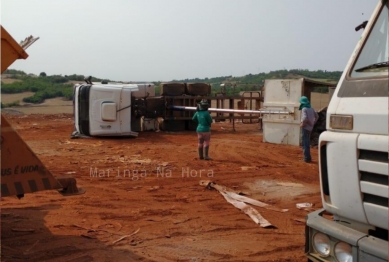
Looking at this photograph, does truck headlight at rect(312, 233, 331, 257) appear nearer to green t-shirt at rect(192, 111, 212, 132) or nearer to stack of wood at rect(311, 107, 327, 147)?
green t-shirt at rect(192, 111, 212, 132)

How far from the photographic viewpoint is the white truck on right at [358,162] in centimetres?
304

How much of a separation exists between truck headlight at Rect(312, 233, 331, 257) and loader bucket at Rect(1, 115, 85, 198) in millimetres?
2427

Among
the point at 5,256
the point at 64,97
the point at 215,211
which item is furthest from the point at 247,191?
the point at 64,97

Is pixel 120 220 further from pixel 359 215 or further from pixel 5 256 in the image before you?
pixel 359 215

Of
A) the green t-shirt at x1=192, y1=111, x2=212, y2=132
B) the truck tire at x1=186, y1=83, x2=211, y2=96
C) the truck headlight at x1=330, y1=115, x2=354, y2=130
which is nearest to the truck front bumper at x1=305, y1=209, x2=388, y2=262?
the truck headlight at x1=330, y1=115, x2=354, y2=130

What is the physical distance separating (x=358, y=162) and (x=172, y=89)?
51.7 feet

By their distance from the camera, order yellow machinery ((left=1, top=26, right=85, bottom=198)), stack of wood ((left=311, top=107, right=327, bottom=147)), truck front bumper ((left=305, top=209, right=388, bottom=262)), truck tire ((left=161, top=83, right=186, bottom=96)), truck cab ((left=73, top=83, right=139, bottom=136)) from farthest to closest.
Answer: truck tire ((left=161, top=83, right=186, bottom=96))
truck cab ((left=73, top=83, right=139, bottom=136))
stack of wood ((left=311, top=107, right=327, bottom=147))
yellow machinery ((left=1, top=26, right=85, bottom=198))
truck front bumper ((left=305, top=209, right=388, bottom=262))

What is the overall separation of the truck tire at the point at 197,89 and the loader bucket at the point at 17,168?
1514 cm

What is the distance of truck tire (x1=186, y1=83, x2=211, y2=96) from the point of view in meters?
19.1

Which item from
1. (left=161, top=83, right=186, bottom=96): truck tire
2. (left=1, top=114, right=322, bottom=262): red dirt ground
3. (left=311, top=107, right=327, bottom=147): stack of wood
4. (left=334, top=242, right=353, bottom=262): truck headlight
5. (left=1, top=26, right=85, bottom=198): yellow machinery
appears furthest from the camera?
(left=161, top=83, right=186, bottom=96): truck tire

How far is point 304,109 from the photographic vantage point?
1120 cm

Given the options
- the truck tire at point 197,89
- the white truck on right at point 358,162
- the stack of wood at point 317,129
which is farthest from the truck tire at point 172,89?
the white truck on right at point 358,162

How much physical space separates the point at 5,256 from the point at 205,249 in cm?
222

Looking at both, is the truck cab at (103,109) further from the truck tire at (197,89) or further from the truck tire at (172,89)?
the truck tire at (197,89)
